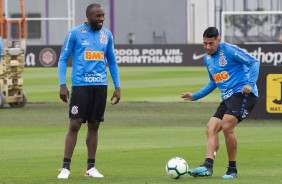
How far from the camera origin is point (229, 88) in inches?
510

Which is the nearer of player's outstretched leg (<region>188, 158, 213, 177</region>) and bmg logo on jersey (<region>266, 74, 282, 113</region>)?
player's outstretched leg (<region>188, 158, 213, 177</region>)

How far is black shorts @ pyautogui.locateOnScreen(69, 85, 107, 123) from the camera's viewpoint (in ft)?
42.0

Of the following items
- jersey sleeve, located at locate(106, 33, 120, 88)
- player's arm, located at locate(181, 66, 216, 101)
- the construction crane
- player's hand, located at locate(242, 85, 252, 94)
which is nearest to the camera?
player's hand, located at locate(242, 85, 252, 94)

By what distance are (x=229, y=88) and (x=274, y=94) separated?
32.6 feet

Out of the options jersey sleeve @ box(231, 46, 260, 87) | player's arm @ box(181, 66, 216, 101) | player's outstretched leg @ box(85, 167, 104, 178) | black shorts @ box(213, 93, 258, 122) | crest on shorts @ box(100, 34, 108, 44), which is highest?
crest on shorts @ box(100, 34, 108, 44)

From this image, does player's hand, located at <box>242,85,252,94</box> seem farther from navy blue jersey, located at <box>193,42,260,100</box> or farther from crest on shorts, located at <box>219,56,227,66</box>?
crest on shorts, located at <box>219,56,227,66</box>

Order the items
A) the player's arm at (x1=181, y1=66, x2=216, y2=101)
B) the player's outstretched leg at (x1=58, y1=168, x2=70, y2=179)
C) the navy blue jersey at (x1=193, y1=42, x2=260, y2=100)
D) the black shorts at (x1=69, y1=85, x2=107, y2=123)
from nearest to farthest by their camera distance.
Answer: the player's outstretched leg at (x1=58, y1=168, x2=70, y2=179) < the black shorts at (x1=69, y1=85, x2=107, y2=123) < the navy blue jersey at (x1=193, y1=42, x2=260, y2=100) < the player's arm at (x1=181, y1=66, x2=216, y2=101)

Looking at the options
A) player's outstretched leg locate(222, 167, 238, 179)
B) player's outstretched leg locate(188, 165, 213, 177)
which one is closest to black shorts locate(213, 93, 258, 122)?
player's outstretched leg locate(222, 167, 238, 179)

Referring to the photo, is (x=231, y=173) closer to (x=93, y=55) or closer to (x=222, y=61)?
(x=222, y=61)

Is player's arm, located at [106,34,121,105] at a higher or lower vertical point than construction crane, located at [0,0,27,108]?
higher

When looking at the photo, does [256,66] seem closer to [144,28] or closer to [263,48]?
[263,48]

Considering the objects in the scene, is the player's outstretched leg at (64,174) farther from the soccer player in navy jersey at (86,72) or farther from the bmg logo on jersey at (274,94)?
the bmg logo on jersey at (274,94)

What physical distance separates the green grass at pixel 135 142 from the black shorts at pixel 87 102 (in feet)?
2.58

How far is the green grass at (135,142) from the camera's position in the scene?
44.0 feet
